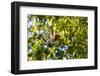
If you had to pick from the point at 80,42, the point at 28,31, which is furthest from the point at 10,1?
the point at 80,42

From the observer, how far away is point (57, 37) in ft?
4.15

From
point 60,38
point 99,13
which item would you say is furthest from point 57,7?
point 99,13

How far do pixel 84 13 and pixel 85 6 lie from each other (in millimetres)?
36

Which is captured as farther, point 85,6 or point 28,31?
point 85,6

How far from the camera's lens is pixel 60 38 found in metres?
1.27

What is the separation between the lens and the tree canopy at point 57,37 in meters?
1.22

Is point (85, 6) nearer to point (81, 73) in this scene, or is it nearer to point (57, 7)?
point (57, 7)

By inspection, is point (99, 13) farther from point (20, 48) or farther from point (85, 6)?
point (20, 48)

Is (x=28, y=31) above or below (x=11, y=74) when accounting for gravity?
above

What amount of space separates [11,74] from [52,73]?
0.20m

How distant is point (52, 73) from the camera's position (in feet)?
4.12

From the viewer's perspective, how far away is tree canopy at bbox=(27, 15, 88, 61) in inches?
47.9
